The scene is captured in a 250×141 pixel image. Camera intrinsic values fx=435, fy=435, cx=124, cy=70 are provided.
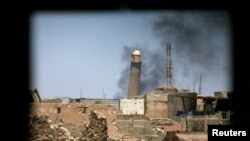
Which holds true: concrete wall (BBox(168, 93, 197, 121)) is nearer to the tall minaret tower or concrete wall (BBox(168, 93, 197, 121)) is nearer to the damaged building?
the damaged building

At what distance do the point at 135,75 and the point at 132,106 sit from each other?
9.68ft

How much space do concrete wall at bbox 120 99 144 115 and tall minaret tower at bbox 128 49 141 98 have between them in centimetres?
151

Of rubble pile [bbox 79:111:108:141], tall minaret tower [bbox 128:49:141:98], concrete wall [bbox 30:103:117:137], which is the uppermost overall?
tall minaret tower [bbox 128:49:141:98]

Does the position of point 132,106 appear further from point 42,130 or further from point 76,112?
point 42,130

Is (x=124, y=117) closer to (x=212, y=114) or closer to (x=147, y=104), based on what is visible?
(x=147, y=104)

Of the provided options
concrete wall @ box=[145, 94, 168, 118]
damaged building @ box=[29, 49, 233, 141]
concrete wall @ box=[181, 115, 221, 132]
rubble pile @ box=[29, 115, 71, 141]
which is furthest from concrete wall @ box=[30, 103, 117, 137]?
concrete wall @ box=[145, 94, 168, 118]

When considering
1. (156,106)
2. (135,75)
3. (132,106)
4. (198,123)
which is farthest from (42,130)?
(135,75)

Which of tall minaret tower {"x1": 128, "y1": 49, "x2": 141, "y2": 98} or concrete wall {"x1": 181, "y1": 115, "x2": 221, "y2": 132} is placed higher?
tall minaret tower {"x1": 128, "y1": 49, "x2": 141, "y2": 98}

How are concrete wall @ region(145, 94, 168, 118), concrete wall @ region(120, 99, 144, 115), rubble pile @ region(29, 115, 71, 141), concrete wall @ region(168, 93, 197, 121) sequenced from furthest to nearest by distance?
1. concrete wall @ region(120, 99, 144, 115)
2. concrete wall @ region(145, 94, 168, 118)
3. concrete wall @ region(168, 93, 197, 121)
4. rubble pile @ region(29, 115, 71, 141)

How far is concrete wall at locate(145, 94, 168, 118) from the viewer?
1758 cm

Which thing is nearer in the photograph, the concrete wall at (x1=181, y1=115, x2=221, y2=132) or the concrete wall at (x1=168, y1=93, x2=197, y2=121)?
the concrete wall at (x1=181, y1=115, x2=221, y2=132)

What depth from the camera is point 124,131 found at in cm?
1481

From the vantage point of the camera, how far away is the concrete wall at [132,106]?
1895cm

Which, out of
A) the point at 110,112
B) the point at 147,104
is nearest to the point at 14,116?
the point at 110,112
